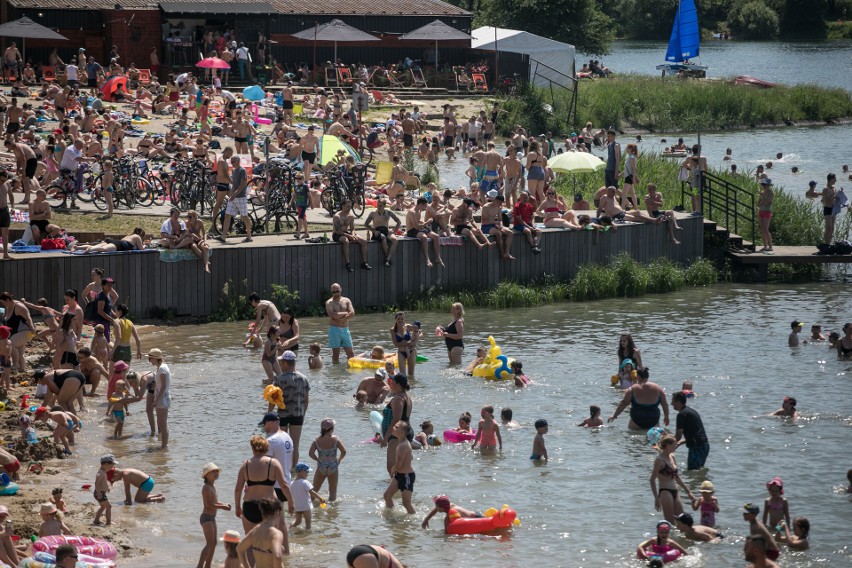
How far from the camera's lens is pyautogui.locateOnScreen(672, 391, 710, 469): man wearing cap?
636 inches

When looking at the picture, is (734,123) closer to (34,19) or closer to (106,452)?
(34,19)

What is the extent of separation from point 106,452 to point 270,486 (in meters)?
4.95

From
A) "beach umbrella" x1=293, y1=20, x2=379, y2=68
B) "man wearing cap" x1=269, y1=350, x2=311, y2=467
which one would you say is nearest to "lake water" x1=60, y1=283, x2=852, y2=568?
"man wearing cap" x1=269, y1=350, x2=311, y2=467

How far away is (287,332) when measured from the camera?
2008cm

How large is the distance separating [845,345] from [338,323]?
9.12m

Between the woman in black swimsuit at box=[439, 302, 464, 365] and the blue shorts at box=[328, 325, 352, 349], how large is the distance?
5.37 ft

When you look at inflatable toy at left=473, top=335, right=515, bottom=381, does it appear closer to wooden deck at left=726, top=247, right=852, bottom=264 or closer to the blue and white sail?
wooden deck at left=726, top=247, right=852, bottom=264

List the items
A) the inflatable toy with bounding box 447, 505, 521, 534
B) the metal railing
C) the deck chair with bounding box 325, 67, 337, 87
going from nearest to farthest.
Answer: the inflatable toy with bounding box 447, 505, 521, 534
the metal railing
the deck chair with bounding box 325, 67, 337, 87

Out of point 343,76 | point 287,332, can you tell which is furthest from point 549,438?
point 343,76

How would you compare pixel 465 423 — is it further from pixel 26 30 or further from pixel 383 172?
pixel 26 30

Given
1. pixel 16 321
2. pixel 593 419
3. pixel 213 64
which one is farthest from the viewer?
pixel 213 64

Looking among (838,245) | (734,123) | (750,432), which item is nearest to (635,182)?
(838,245)

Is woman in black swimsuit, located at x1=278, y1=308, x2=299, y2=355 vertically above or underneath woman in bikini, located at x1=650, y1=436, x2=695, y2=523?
above

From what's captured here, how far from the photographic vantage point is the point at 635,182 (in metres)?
30.2
